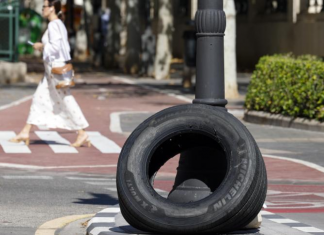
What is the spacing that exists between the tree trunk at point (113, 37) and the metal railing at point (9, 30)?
10.4m

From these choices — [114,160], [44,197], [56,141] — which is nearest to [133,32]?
[56,141]

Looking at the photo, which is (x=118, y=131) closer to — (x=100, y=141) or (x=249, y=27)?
(x=100, y=141)

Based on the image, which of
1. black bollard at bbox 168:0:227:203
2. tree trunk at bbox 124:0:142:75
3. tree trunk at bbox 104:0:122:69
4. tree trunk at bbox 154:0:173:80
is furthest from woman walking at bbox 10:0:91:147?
tree trunk at bbox 104:0:122:69

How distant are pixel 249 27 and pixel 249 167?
3708cm

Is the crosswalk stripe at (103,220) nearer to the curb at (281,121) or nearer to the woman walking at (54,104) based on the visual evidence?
the woman walking at (54,104)

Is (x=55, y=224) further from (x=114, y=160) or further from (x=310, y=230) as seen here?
(x=114, y=160)

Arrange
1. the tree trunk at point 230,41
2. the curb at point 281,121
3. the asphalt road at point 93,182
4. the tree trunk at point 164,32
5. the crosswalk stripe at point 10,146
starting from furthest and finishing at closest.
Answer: the tree trunk at point 164,32
the tree trunk at point 230,41
the curb at point 281,121
the crosswalk stripe at point 10,146
the asphalt road at point 93,182

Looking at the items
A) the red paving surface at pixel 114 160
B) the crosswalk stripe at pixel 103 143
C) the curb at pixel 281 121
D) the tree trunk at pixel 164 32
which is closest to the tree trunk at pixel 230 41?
the red paving surface at pixel 114 160

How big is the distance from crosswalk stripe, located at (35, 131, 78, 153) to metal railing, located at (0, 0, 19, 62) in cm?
1425

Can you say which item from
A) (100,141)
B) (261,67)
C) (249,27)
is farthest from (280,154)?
(249,27)

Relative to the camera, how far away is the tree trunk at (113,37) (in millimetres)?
42375

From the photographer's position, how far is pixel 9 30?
31.8 metres

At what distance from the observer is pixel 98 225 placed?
8430 millimetres

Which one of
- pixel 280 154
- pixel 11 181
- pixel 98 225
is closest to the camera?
pixel 98 225
